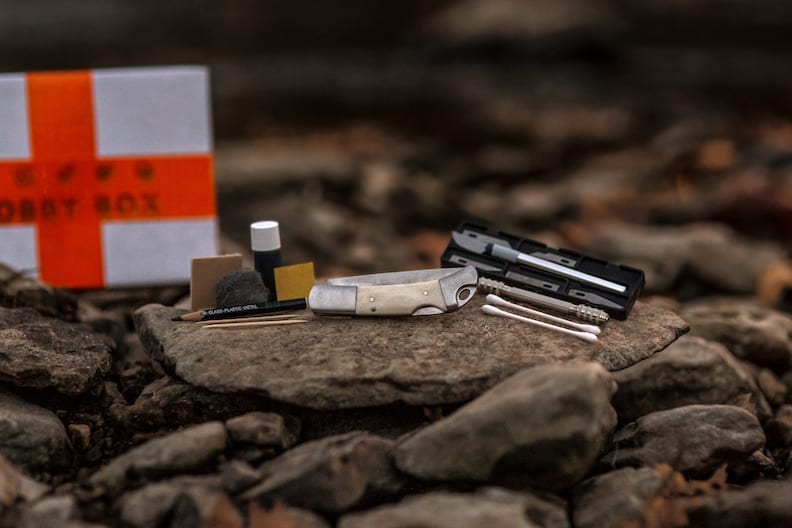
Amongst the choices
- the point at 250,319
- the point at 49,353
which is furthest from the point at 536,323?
the point at 49,353

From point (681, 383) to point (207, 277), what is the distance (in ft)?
7.05

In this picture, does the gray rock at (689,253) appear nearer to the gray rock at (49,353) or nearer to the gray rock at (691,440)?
the gray rock at (691,440)

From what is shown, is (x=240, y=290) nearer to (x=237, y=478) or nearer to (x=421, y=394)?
(x=421, y=394)

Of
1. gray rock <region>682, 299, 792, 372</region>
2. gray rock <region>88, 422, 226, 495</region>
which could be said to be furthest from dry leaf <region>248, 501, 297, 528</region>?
gray rock <region>682, 299, 792, 372</region>

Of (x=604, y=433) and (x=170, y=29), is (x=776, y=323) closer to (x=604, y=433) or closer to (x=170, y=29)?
(x=604, y=433)

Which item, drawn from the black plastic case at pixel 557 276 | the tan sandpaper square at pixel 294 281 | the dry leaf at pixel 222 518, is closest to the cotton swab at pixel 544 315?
the black plastic case at pixel 557 276

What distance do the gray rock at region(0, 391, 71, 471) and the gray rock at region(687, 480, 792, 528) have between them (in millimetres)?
2226

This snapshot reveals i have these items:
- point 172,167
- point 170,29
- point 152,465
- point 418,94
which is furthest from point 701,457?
point 170,29

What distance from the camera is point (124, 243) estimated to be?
5059 millimetres

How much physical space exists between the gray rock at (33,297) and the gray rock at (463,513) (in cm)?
214

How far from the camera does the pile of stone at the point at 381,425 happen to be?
2914 mm

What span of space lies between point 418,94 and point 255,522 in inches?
675

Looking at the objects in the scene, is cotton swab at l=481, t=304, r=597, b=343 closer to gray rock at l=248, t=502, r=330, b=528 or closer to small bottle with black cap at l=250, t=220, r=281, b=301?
small bottle with black cap at l=250, t=220, r=281, b=301

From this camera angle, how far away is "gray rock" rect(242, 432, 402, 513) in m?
2.91
